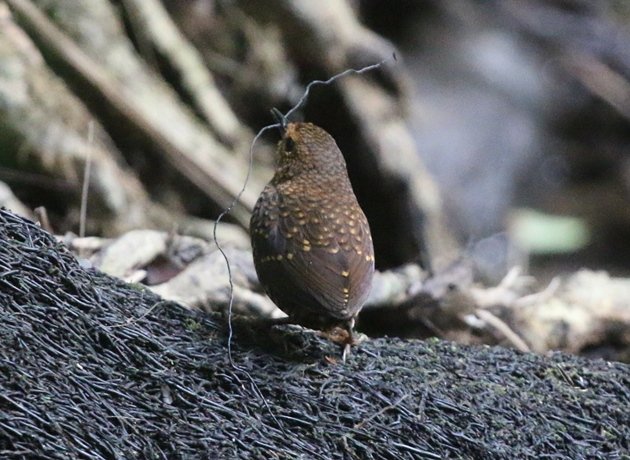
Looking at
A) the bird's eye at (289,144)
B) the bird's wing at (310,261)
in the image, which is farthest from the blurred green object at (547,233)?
the bird's wing at (310,261)

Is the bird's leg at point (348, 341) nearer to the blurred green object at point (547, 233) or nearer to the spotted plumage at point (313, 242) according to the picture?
the spotted plumage at point (313, 242)

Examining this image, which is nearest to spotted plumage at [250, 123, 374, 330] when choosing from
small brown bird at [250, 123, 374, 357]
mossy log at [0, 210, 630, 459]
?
small brown bird at [250, 123, 374, 357]

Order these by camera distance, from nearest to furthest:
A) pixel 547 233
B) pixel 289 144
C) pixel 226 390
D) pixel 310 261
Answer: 1. pixel 226 390
2. pixel 310 261
3. pixel 289 144
4. pixel 547 233

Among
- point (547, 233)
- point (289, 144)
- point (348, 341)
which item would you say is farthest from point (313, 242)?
point (547, 233)

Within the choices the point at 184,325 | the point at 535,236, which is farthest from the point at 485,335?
the point at 535,236

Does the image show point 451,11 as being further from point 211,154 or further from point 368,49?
point 211,154

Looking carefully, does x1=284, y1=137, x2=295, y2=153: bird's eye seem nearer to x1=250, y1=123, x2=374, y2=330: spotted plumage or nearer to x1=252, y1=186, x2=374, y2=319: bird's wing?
x1=250, y1=123, x2=374, y2=330: spotted plumage

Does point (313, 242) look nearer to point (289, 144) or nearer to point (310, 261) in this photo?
point (310, 261)
